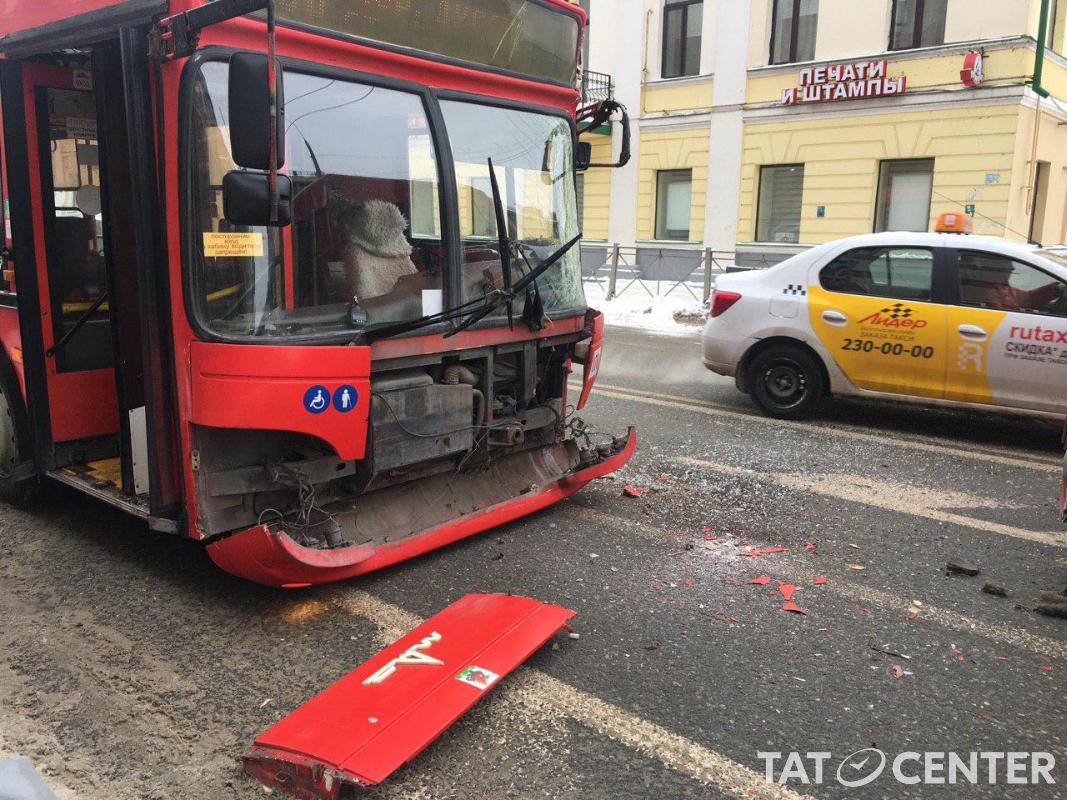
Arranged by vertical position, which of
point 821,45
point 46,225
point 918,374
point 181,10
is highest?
point 821,45

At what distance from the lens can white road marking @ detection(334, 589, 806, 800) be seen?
2.91 meters

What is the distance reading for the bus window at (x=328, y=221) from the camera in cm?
363

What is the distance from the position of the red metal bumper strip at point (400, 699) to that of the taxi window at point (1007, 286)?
5132 millimetres

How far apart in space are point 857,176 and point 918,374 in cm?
1326

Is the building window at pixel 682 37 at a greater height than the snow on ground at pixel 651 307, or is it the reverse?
the building window at pixel 682 37

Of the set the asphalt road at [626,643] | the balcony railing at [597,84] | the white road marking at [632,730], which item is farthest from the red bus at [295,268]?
the balcony railing at [597,84]

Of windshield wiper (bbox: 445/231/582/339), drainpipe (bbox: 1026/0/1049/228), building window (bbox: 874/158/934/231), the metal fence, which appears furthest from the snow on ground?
windshield wiper (bbox: 445/231/582/339)

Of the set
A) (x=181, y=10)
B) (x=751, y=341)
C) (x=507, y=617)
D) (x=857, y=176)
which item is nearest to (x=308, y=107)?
(x=181, y=10)

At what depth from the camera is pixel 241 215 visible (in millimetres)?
3365

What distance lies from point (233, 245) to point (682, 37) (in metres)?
20.9

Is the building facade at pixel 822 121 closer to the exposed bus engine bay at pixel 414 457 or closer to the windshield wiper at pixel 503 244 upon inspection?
the exposed bus engine bay at pixel 414 457

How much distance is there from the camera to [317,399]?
3.85 m

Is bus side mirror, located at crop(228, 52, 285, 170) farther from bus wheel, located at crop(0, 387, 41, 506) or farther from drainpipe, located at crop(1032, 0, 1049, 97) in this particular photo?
drainpipe, located at crop(1032, 0, 1049, 97)

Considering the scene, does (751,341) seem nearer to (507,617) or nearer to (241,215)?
(507,617)
